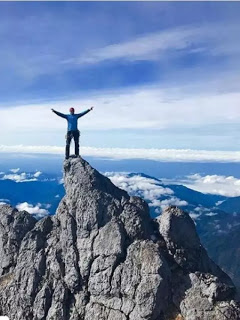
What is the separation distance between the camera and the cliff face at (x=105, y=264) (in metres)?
58.2

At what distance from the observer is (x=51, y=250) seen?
69.2m

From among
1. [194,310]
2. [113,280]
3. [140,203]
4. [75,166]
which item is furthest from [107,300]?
[75,166]

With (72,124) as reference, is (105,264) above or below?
below

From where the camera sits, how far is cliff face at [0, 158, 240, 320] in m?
58.2

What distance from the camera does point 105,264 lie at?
63.5 meters

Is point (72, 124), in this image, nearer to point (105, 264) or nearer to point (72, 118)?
point (72, 118)

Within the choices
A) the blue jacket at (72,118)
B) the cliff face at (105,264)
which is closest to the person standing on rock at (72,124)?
the blue jacket at (72,118)

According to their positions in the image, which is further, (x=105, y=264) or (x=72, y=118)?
(x=72, y=118)

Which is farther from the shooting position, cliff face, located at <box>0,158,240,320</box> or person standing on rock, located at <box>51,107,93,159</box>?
person standing on rock, located at <box>51,107,93,159</box>

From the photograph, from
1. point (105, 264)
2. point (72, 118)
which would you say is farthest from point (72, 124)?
point (105, 264)

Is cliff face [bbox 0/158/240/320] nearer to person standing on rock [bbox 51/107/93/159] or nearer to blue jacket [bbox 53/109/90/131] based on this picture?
person standing on rock [bbox 51/107/93/159]

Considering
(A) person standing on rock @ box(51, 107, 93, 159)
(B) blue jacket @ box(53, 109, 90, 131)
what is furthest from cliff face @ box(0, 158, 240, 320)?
(B) blue jacket @ box(53, 109, 90, 131)

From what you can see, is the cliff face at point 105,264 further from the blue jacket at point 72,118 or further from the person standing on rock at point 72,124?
the blue jacket at point 72,118

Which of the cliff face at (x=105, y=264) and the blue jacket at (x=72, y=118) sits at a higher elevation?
the blue jacket at (x=72, y=118)
